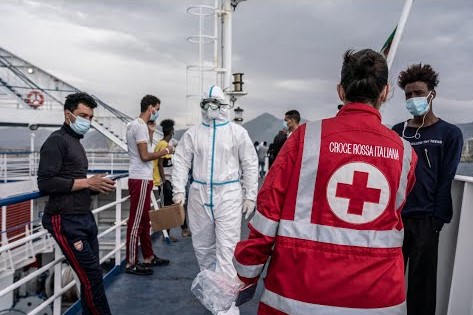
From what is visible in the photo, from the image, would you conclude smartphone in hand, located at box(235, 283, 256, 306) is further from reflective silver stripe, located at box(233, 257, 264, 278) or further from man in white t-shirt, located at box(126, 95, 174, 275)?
man in white t-shirt, located at box(126, 95, 174, 275)

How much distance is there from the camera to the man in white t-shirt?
4434mm

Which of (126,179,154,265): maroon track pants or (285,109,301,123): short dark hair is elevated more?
(285,109,301,123): short dark hair

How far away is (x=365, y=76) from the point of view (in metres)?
1.60

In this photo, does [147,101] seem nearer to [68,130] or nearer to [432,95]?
[68,130]

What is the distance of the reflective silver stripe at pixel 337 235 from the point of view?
1.53m

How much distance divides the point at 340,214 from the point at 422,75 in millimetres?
1890

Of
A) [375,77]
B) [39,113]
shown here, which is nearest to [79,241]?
[375,77]

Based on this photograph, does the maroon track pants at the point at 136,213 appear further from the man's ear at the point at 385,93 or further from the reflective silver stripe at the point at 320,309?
the man's ear at the point at 385,93

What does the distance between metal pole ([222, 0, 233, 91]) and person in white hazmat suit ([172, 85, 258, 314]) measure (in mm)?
6042

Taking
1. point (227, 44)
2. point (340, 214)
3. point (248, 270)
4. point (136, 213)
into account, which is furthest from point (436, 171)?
point (227, 44)

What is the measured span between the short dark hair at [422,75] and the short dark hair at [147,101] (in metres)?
2.78

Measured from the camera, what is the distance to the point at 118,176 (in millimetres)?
4430

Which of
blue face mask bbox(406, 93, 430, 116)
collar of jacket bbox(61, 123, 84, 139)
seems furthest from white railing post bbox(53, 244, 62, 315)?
blue face mask bbox(406, 93, 430, 116)

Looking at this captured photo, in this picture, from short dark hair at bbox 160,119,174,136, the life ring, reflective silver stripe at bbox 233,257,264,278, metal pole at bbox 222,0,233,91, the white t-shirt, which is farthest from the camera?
the life ring
